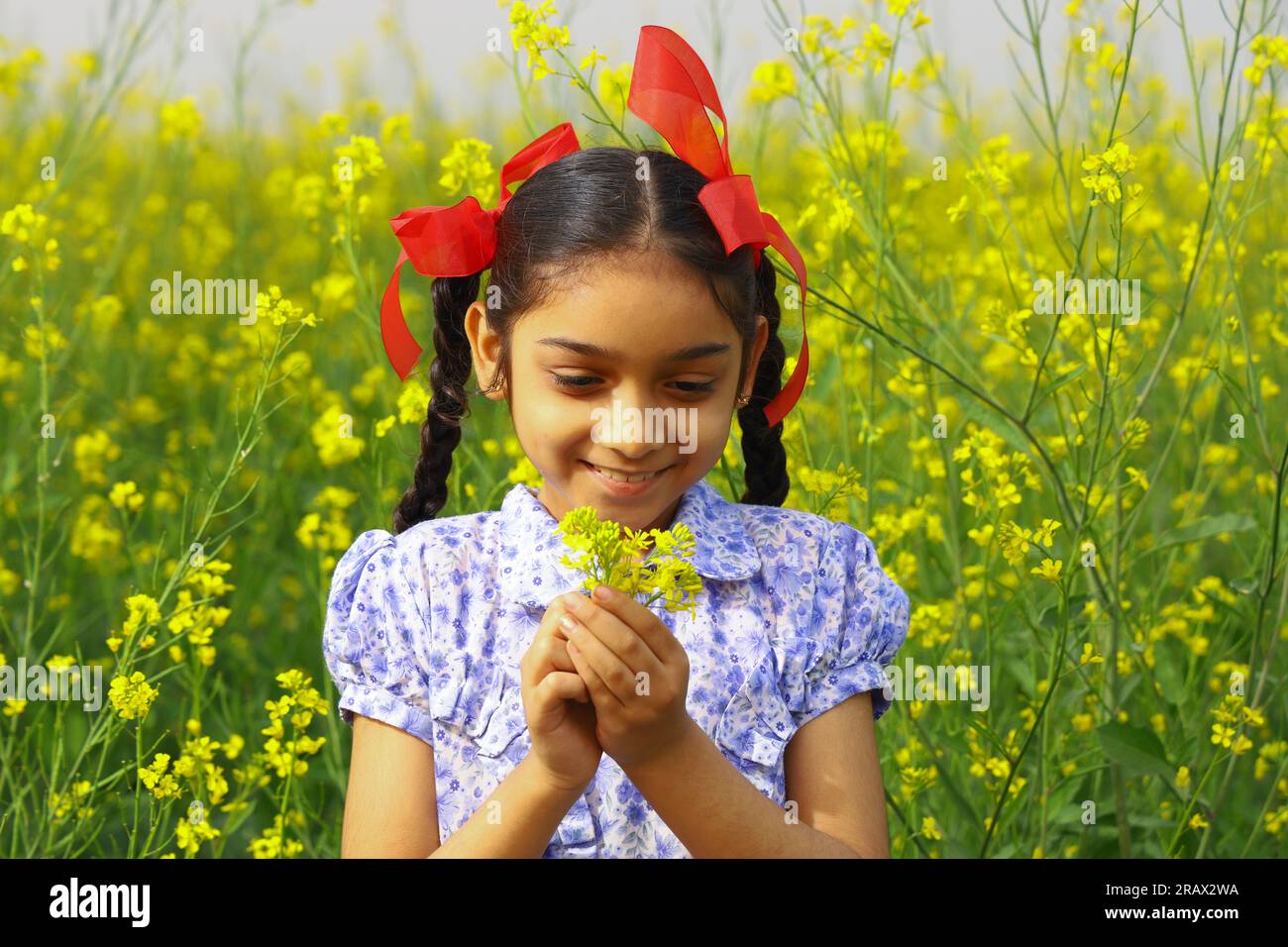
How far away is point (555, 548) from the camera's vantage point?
1.43 m

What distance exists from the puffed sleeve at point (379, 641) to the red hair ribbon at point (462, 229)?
0.23 metres

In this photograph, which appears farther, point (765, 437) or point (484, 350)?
point (765, 437)

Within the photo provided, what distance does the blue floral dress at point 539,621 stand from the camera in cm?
139

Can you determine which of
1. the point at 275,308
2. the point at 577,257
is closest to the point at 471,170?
the point at 275,308

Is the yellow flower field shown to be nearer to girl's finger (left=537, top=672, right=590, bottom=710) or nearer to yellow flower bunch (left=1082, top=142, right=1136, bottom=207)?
yellow flower bunch (left=1082, top=142, right=1136, bottom=207)

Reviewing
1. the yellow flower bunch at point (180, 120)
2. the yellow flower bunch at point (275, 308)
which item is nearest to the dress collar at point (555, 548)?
the yellow flower bunch at point (275, 308)

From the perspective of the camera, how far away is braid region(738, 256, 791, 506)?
163 centimetres

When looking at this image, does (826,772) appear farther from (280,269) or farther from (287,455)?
(280,269)

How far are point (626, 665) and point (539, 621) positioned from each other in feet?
1.14

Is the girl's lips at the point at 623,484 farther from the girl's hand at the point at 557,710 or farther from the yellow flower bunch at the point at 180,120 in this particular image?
the yellow flower bunch at the point at 180,120

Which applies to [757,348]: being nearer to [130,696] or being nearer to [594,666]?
[594,666]

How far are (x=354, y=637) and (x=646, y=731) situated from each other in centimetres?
41

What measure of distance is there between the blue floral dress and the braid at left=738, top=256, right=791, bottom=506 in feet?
0.51

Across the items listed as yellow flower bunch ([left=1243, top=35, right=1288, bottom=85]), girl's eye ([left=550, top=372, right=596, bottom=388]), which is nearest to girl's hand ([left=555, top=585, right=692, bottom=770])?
girl's eye ([left=550, top=372, right=596, bottom=388])
